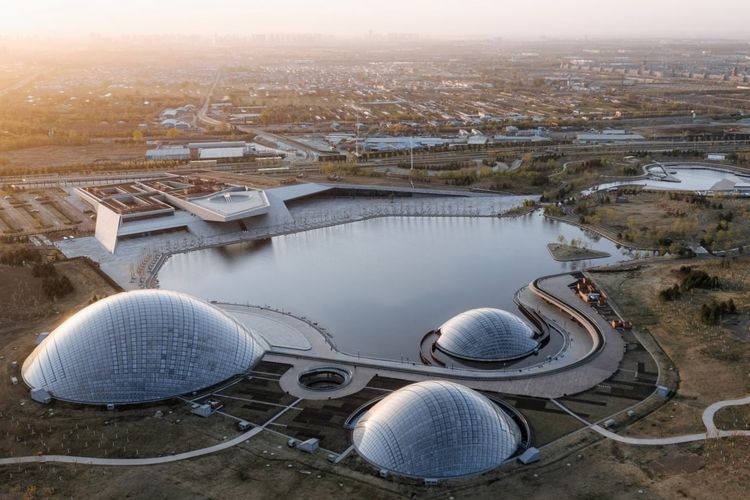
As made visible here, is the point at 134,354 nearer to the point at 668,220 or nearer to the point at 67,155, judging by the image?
the point at 668,220

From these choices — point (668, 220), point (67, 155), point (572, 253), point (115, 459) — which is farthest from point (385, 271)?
point (67, 155)

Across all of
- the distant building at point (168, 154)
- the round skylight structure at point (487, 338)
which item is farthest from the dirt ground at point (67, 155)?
the round skylight structure at point (487, 338)

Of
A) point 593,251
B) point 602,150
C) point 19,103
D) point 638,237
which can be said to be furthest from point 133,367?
point 19,103

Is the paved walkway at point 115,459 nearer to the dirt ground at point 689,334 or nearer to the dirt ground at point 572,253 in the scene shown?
the dirt ground at point 689,334

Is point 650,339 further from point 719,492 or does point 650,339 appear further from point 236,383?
point 236,383

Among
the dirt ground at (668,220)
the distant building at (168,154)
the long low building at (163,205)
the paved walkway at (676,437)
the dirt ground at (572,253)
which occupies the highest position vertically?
the distant building at (168,154)
